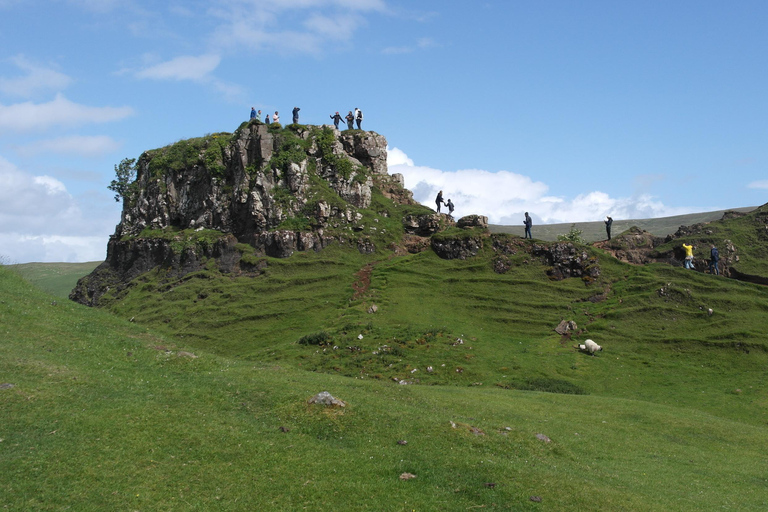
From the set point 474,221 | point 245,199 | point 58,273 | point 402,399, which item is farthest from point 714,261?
point 58,273

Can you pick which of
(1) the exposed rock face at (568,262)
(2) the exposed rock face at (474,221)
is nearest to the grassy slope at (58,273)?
(2) the exposed rock face at (474,221)

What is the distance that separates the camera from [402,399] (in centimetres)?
2830

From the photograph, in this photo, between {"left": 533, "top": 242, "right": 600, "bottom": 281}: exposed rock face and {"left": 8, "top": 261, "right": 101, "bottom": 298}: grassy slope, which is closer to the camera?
{"left": 533, "top": 242, "right": 600, "bottom": 281}: exposed rock face

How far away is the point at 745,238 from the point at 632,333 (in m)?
28.9

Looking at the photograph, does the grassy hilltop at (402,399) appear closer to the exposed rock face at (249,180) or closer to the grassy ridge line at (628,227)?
the exposed rock face at (249,180)

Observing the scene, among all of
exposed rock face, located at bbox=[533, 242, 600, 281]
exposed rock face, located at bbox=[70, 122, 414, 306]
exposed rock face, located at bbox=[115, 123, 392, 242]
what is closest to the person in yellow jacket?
exposed rock face, located at bbox=[533, 242, 600, 281]

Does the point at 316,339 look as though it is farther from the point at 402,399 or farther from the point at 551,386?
the point at 402,399

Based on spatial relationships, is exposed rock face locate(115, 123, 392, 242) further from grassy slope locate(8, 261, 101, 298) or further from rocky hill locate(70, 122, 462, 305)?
grassy slope locate(8, 261, 101, 298)

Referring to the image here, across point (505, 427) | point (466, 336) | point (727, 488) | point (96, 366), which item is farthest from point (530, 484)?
point (466, 336)

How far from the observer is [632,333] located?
5066cm

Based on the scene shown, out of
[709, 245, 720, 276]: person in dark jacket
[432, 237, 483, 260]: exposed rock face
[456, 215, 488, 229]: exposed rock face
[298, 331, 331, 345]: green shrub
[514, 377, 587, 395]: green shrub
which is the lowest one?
[514, 377, 587, 395]: green shrub

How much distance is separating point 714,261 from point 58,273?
473 feet

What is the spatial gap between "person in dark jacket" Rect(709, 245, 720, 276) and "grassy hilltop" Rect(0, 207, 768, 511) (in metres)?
3.74

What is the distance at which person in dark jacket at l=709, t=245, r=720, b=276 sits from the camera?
192ft
